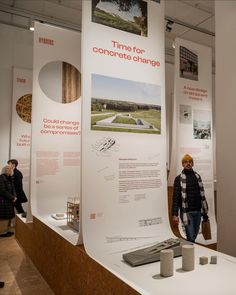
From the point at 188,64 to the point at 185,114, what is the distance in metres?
0.84

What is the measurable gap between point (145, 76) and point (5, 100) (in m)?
4.69

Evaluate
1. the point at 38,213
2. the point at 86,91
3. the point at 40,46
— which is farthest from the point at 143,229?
the point at 40,46

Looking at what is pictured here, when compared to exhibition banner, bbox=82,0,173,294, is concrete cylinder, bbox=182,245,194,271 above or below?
below

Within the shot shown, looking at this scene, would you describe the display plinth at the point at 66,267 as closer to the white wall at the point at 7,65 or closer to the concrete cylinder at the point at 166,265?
the concrete cylinder at the point at 166,265

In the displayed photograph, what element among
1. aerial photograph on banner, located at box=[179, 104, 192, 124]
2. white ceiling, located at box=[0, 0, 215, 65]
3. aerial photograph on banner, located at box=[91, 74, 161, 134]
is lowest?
aerial photograph on banner, located at box=[91, 74, 161, 134]

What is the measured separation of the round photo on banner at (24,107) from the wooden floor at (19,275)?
3.06 meters

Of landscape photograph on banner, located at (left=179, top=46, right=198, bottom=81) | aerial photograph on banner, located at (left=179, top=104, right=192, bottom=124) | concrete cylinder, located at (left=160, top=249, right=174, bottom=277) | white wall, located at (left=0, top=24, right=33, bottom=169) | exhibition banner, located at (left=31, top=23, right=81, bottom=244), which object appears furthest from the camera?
white wall, located at (left=0, top=24, right=33, bottom=169)

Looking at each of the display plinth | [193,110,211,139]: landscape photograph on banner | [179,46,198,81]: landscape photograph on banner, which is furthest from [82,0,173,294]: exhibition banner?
[193,110,211,139]: landscape photograph on banner

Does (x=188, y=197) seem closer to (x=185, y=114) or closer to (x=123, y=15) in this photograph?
(x=185, y=114)

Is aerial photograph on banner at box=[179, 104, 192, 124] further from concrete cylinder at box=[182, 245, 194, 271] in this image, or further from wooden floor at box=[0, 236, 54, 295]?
concrete cylinder at box=[182, 245, 194, 271]

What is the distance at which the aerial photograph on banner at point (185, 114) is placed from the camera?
5022mm

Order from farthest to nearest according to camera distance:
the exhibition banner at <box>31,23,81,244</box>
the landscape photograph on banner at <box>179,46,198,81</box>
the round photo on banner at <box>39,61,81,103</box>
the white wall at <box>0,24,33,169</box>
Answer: the white wall at <box>0,24,33,169</box> < the landscape photograph on banner at <box>179,46,198,81</box> < the round photo on banner at <box>39,61,81,103</box> < the exhibition banner at <box>31,23,81,244</box>

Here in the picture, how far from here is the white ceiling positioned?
19.2ft

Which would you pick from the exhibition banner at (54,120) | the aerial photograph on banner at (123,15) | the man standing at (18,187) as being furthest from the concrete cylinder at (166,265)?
the man standing at (18,187)
